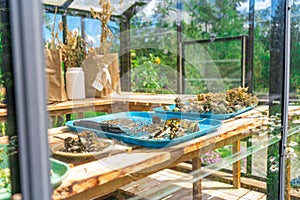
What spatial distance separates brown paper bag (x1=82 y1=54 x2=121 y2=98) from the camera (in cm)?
148

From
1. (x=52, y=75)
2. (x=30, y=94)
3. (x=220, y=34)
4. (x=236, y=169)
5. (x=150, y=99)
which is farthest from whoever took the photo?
(x=220, y=34)

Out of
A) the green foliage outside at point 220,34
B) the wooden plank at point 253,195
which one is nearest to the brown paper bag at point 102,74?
the green foliage outside at point 220,34

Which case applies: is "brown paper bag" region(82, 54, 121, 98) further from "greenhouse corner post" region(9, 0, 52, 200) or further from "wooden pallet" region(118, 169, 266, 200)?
"greenhouse corner post" region(9, 0, 52, 200)

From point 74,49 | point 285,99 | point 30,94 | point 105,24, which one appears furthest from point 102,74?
point 30,94

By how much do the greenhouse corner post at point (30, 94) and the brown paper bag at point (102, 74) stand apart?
3.44ft

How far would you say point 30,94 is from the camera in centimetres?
41

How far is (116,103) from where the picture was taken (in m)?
1.49

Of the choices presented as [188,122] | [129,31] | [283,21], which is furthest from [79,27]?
[283,21]

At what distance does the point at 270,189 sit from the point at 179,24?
46.1 inches

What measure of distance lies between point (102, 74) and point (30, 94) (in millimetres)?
1162

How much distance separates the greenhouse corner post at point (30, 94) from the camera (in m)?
0.40

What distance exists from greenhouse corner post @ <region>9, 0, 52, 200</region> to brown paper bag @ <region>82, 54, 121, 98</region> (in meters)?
1.05

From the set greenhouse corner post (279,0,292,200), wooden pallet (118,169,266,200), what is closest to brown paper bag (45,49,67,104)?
wooden pallet (118,169,266,200)

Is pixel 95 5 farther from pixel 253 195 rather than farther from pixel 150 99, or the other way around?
pixel 253 195
